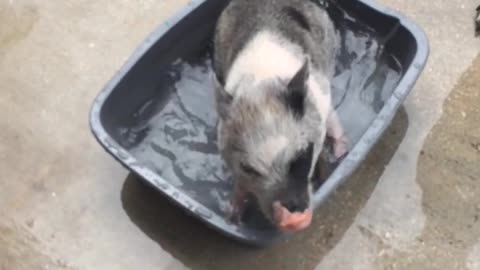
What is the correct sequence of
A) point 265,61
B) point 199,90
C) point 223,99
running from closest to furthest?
1. point 223,99
2. point 265,61
3. point 199,90

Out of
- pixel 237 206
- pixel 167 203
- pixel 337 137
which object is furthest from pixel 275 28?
pixel 167 203

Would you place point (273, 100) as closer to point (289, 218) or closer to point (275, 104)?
point (275, 104)

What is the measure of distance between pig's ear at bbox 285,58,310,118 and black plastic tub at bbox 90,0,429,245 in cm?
46

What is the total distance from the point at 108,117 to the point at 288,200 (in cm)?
101

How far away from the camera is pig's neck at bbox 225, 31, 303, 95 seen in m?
3.27

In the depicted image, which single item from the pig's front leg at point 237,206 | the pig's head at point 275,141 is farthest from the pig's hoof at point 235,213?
the pig's head at point 275,141

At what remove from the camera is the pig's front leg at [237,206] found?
132 inches

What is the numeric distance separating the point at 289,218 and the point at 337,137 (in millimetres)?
746

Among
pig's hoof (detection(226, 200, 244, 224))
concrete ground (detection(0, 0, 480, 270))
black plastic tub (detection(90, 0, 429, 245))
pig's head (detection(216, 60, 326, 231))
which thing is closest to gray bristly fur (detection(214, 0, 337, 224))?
pig's head (detection(216, 60, 326, 231))

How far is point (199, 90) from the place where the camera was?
157 inches

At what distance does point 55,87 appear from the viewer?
13.0 feet

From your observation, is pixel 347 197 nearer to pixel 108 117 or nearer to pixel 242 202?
pixel 242 202

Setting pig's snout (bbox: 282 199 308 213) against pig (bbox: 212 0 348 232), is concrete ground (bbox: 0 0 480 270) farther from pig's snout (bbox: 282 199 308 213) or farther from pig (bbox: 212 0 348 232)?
pig's snout (bbox: 282 199 308 213)

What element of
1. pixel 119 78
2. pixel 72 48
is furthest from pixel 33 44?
pixel 119 78
